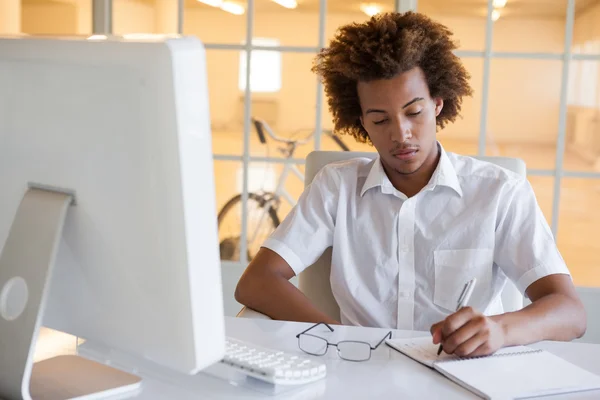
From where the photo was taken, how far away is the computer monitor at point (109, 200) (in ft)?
2.66

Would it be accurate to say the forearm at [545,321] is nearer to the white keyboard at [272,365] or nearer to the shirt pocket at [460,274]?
the shirt pocket at [460,274]

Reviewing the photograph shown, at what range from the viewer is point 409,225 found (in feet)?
6.21

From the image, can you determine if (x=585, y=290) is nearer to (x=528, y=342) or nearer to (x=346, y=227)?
(x=346, y=227)

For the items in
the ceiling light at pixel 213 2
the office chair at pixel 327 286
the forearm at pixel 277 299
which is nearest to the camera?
the forearm at pixel 277 299

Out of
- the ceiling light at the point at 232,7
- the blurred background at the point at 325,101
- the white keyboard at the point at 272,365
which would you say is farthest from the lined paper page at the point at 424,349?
the ceiling light at the point at 232,7

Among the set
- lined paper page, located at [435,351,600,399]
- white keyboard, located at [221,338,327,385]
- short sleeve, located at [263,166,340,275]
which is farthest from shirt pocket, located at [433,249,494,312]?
white keyboard, located at [221,338,327,385]

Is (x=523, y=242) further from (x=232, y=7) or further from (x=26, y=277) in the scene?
(x=232, y=7)

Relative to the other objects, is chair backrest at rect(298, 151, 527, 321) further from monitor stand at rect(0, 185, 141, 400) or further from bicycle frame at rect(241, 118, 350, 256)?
bicycle frame at rect(241, 118, 350, 256)

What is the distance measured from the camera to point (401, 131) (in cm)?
181

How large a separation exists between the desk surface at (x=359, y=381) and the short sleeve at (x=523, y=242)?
0.33 meters

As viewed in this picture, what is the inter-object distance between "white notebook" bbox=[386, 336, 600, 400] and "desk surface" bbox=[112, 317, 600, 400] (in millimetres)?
14

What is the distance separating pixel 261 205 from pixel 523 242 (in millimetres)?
1889

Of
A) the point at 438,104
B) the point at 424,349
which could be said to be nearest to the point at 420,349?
the point at 424,349

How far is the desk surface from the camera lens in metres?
1.14
